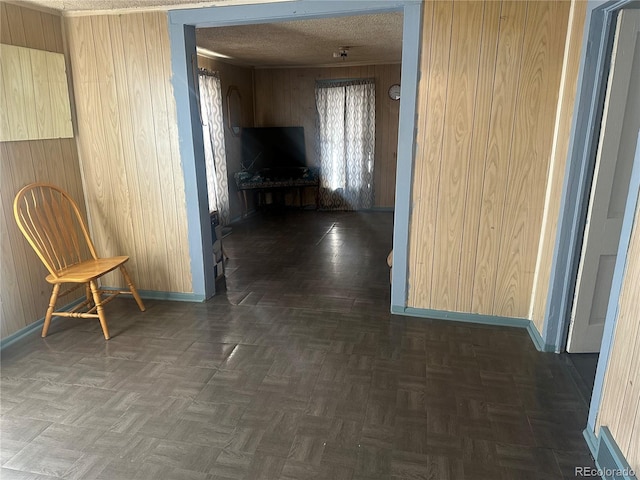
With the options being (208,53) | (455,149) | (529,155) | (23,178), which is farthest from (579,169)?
(208,53)

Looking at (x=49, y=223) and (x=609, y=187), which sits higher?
(x=609, y=187)

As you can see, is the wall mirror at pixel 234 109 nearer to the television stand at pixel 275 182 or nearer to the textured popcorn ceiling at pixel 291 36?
the textured popcorn ceiling at pixel 291 36

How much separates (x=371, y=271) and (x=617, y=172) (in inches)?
89.3

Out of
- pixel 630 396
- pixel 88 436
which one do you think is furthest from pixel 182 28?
pixel 630 396

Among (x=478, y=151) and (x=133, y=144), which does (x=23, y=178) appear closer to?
(x=133, y=144)

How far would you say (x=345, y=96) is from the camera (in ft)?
22.4

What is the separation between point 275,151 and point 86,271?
4.53m

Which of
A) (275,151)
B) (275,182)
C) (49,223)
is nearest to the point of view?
(49,223)

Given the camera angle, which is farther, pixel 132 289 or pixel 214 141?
pixel 214 141

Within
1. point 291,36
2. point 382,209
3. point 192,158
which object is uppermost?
point 291,36

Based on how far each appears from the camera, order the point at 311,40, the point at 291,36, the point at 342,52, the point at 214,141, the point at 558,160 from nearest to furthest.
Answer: the point at 558,160
the point at 291,36
the point at 311,40
the point at 342,52
the point at 214,141

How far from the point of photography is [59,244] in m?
3.09

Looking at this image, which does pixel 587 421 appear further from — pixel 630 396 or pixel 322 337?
pixel 322 337

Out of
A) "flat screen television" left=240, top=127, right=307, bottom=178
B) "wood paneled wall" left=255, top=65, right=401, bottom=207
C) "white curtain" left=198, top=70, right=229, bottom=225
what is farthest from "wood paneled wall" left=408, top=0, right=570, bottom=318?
"flat screen television" left=240, top=127, right=307, bottom=178
